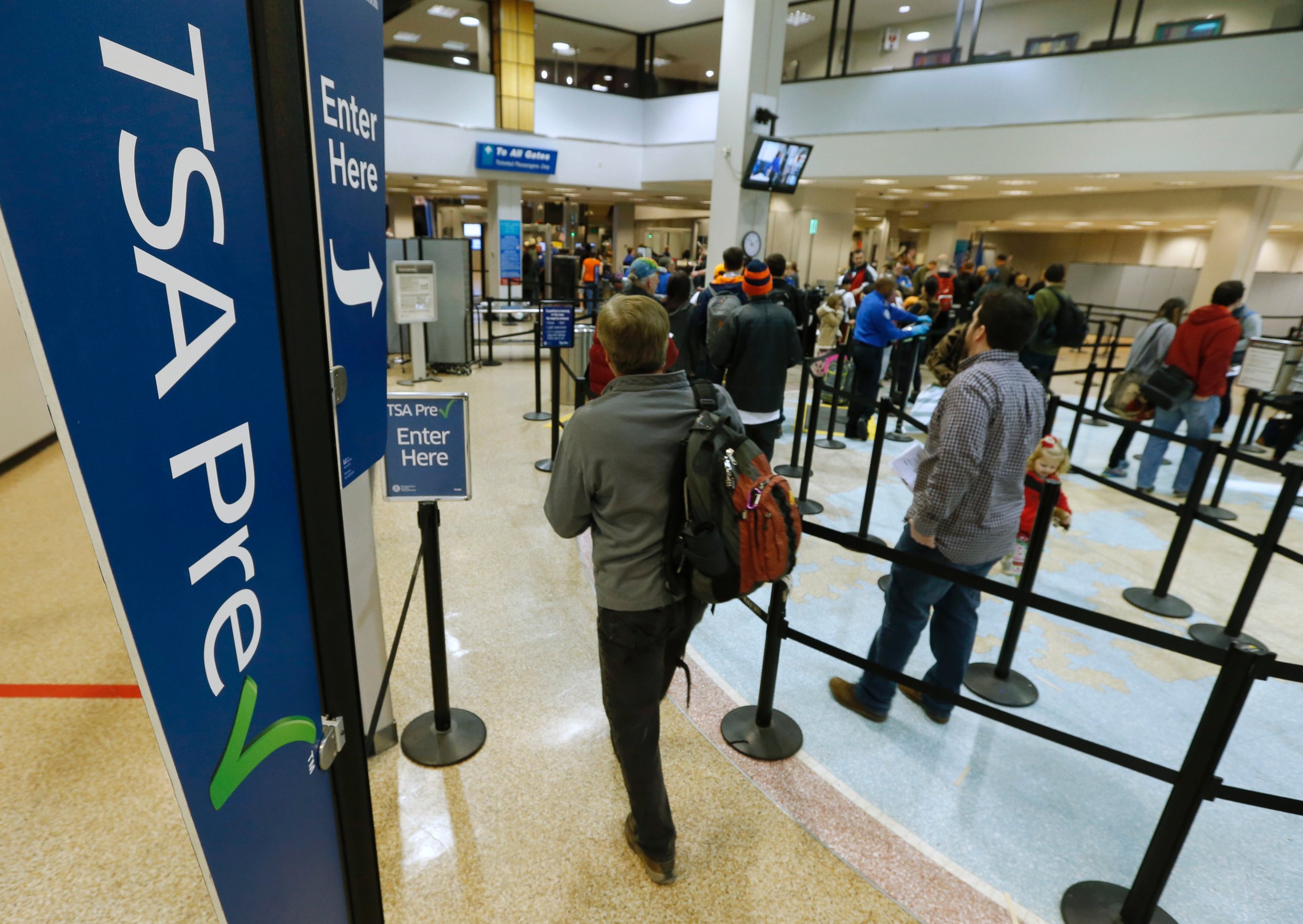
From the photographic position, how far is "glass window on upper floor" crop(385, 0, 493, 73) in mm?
15328

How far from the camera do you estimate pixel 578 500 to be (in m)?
1.93

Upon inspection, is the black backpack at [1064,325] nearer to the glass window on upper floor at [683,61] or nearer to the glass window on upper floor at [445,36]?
Result: the glass window on upper floor at [683,61]

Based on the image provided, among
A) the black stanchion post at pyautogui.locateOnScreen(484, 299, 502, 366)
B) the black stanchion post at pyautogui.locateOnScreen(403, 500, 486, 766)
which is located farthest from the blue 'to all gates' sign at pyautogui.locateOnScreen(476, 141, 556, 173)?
the black stanchion post at pyautogui.locateOnScreen(403, 500, 486, 766)

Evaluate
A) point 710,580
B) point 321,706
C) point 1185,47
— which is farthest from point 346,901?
point 1185,47

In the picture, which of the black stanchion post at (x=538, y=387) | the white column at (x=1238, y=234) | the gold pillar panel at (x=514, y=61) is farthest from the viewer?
the gold pillar panel at (x=514, y=61)

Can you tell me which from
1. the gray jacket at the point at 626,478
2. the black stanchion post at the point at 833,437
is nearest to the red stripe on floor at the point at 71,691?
the gray jacket at the point at 626,478

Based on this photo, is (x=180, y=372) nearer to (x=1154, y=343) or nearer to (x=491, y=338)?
(x=1154, y=343)

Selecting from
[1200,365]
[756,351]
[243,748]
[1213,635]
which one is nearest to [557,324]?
[756,351]

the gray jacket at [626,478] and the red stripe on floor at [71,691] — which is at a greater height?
the gray jacket at [626,478]

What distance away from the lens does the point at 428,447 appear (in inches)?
96.7

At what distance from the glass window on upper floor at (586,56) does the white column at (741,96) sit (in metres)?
8.39

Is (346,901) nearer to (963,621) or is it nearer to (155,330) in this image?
(155,330)

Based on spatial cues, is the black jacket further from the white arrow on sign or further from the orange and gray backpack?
the white arrow on sign

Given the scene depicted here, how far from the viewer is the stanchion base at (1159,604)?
412cm
